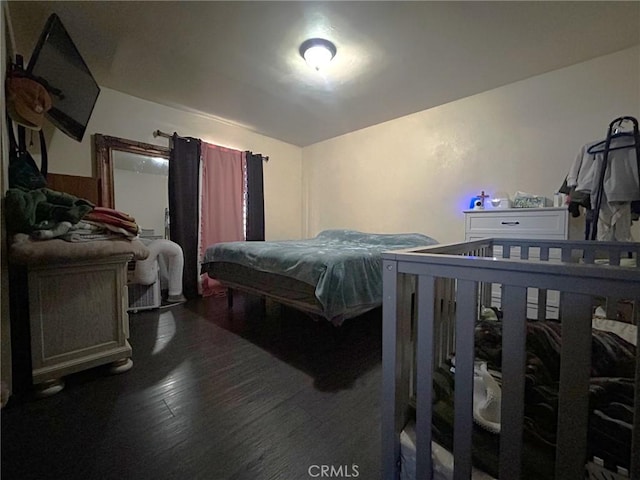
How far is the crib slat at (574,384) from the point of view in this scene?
21.6 inches

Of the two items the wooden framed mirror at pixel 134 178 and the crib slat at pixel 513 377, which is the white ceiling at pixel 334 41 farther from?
the crib slat at pixel 513 377

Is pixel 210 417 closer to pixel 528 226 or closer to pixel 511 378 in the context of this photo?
pixel 511 378

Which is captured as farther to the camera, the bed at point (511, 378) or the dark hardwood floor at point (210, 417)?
the dark hardwood floor at point (210, 417)

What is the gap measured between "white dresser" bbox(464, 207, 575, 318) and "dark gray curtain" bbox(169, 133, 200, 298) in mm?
3190

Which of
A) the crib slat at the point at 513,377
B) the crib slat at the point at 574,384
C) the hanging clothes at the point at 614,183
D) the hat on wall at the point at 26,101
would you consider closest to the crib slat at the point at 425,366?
the crib slat at the point at 513,377

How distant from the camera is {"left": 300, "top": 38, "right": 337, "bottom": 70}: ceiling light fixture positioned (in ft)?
6.97

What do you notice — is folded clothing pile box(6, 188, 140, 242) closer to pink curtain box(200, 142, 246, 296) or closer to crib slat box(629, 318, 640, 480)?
pink curtain box(200, 142, 246, 296)

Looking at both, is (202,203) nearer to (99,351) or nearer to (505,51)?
(99,351)

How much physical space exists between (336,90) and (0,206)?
2.73m

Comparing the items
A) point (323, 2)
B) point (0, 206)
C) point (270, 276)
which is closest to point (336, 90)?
point (323, 2)

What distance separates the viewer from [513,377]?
626 millimetres

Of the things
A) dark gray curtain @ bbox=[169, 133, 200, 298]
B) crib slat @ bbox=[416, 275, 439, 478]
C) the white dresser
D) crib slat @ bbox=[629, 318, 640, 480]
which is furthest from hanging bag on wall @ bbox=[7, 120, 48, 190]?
the white dresser

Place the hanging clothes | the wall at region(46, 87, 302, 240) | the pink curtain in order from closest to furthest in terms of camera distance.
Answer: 1. the hanging clothes
2. the wall at region(46, 87, 302, 240)
3. the pink curtain

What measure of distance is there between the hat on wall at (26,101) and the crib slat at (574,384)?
99.1 inches
